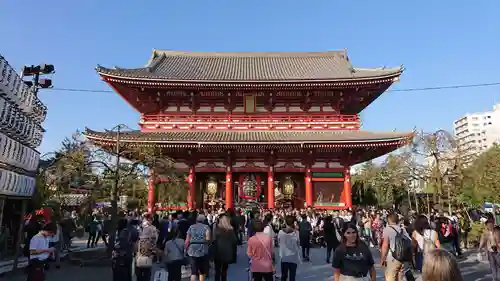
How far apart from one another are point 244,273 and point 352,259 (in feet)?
20.4

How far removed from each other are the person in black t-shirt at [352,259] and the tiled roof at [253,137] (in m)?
16.2

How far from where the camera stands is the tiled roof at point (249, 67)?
24017 millimetres

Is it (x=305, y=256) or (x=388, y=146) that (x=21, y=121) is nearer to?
(x=305, y=256)

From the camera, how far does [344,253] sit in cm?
496

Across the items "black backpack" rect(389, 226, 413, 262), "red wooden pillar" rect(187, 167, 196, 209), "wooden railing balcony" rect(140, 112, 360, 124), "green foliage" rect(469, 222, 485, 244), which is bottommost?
"green foliage" rect(469, 222, 485, 244)

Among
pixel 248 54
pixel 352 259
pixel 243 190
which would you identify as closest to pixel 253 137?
pixel 243 190

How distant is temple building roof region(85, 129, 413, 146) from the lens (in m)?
21.1

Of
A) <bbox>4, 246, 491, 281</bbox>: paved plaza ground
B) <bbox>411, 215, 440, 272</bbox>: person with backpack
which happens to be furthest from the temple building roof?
<bbox>411, 215, 440, 272</bbox>: person with backpack

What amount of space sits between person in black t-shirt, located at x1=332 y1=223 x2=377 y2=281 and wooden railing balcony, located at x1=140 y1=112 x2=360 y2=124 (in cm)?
1928

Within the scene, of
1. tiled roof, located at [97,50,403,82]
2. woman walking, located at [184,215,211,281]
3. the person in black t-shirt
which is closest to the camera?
the person in black t-shirt

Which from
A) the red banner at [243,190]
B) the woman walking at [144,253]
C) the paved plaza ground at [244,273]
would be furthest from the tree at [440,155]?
the woman walking at [144,253]

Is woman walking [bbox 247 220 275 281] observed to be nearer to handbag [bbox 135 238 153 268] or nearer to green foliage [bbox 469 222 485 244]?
handbag [bbox 135 238 153 268]

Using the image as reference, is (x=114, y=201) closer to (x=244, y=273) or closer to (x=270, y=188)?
(x=244, y=273)

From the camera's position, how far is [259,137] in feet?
73.1
